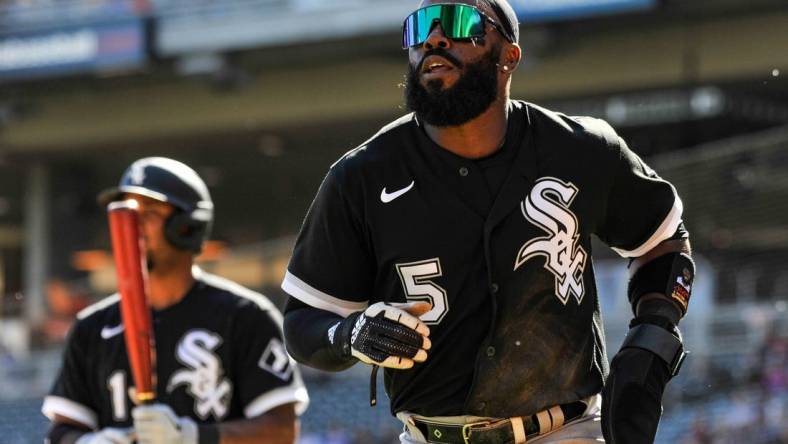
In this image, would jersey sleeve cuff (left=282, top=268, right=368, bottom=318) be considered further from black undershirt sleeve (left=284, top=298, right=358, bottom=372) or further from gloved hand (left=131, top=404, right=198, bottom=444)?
gloved hand (left=131, top=404, right=198, bottom=444)

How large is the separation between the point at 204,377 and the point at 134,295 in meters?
0.51

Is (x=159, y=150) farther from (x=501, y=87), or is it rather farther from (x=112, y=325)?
(x=501, y=87)

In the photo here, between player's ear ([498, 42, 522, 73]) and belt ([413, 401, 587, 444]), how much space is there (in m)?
0.97

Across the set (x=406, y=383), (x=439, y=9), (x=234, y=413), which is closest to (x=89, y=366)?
(x=234, y=413)

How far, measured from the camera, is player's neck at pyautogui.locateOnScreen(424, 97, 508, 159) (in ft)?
12.8

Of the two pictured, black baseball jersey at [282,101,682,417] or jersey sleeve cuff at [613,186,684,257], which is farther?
jersey sleeve cuff at [613,186,684,257]

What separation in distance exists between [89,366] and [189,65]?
1504cm

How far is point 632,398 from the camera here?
373 centimetres

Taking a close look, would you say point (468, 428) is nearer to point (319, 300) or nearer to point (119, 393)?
point (319, 300)

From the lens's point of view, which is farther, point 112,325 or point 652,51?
point 652,51

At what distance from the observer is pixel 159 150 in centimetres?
2344

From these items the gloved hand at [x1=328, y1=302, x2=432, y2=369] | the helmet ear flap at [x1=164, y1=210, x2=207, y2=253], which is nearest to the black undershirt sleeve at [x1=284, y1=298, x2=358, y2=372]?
the gloved hand at [x1=328, y1=302, x2=432, y2=369]

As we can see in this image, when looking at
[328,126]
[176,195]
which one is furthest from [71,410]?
[328,126]

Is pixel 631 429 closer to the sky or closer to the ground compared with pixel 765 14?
closer to the ground
